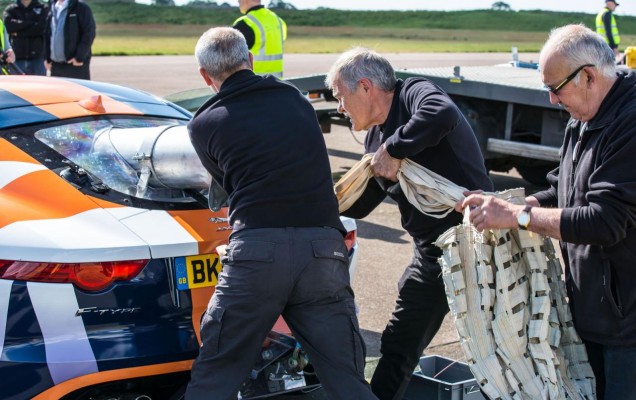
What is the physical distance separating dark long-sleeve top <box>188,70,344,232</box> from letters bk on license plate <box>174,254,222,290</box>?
31 centimetres

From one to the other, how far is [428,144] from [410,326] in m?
0.84

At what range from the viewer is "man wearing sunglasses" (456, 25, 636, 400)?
2.84 m

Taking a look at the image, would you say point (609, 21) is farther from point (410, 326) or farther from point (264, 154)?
point (264, 154)

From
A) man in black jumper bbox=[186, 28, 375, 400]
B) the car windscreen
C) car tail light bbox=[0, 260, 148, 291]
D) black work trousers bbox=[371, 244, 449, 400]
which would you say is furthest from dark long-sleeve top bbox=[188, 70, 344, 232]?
black work trousers bbox=[371, 244, 449, 400]

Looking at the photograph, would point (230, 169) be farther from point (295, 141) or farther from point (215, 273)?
point (215, 273)

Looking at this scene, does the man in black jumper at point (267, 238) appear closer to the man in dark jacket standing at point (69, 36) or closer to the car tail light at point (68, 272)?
the car tail light at point (68, 272)

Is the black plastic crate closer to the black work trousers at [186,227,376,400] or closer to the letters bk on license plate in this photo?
the black work trousers at [186,227,376,400]

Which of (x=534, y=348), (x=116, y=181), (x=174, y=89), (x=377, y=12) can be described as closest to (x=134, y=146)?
(x=116, y=181)

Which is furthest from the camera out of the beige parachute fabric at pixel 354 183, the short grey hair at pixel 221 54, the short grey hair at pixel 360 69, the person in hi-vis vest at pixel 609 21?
the person in hi-vis vest at pixel 609 21

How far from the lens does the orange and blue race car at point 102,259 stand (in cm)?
316

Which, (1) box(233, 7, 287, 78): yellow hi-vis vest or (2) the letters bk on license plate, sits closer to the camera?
(2) the letters bk on license plate

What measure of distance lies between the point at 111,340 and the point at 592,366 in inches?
70.4

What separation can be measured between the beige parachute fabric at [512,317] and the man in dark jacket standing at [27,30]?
905cm

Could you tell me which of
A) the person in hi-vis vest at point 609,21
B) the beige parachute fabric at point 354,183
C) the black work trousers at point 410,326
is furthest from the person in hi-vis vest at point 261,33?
the person in hi-vis vest at point 609,21
